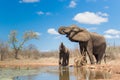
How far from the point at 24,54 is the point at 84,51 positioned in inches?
1789

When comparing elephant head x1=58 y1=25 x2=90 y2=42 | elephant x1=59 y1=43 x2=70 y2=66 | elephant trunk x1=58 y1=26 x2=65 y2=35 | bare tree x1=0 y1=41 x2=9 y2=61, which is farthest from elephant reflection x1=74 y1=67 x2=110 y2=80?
bare tree x1=0 y1=41 x2=9 y2=61

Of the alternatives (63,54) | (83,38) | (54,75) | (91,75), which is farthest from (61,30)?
(91,75)

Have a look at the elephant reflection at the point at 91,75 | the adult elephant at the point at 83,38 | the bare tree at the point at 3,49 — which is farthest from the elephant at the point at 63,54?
the bare tree at the point at 3,49

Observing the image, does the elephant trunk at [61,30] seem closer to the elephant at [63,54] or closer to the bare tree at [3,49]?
the elephant at [63,54]

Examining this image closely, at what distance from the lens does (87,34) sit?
2677 cm

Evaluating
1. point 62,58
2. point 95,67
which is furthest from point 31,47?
point 95,67

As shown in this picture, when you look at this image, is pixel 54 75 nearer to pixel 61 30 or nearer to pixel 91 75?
pixel 91 75

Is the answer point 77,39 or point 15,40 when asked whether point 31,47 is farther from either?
point 77,39

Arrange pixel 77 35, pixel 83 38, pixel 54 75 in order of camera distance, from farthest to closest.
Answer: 1. pixel 77 35
2. pixel 83 38
3. pixel 54 75

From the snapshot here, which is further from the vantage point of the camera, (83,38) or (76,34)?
(76,34)

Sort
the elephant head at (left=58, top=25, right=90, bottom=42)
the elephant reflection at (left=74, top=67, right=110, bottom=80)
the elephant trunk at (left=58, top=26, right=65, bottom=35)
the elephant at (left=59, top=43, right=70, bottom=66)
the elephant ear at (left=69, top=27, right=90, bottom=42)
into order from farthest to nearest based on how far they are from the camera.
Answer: the elephant at (left=59, top=43, right=70, bottom=66), the elephant ear at (left=69, top=27, right=90, bottom=42), the elephant head at (left=58, top=25, right=90, bottom=42), the elephant trunk at (left=58, top=26, right=65, bottom=35), the elephant reflection at (left=74, top=67, right=110, bottom=80)

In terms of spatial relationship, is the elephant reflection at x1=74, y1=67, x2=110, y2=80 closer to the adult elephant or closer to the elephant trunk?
the elephant trunk

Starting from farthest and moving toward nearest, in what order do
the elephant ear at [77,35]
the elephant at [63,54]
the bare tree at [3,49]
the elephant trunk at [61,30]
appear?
the bare tree at [3,49]
the elephant at [63,54]
the elephant ear at [77,35]
the elephant trunk at [61,30]

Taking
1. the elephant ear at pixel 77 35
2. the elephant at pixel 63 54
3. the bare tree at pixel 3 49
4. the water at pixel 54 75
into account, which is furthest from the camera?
the bare tree at pixel 3 49
